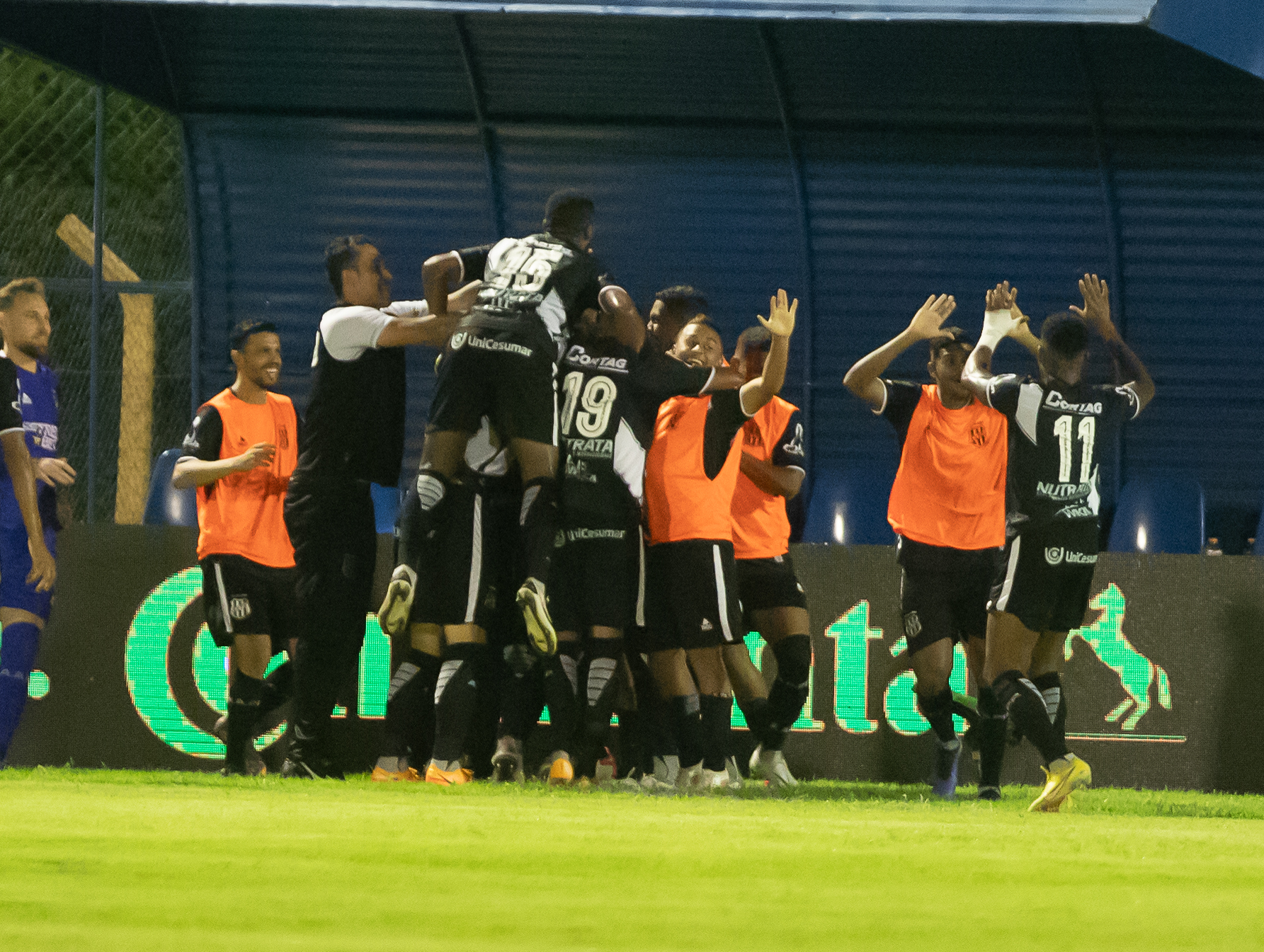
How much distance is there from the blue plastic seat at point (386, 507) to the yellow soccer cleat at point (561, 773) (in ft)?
11.5

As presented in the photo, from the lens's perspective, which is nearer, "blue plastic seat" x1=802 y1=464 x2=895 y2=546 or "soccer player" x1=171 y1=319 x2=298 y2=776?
"soccer player" x1=171 y1=319 x2=298 y2=776

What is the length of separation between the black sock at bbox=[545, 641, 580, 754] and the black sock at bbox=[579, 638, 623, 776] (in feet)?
0.31

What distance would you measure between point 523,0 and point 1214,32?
3164 mm

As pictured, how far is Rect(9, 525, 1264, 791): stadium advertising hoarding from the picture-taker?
868 cm

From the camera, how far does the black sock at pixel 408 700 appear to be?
7.56 m

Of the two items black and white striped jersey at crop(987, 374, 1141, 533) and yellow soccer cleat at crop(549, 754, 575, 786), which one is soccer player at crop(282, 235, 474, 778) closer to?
yellow soccer cleat at crop(549, 754, 575, 786)

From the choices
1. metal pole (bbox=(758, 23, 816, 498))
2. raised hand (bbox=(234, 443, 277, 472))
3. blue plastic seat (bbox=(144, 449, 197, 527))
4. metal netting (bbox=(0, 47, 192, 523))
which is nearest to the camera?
raised hand (bbox=(234, 443, 277, 472))

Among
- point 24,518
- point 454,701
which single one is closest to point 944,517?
point 454,701

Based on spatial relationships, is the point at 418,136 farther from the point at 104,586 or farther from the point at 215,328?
the point at 104,586

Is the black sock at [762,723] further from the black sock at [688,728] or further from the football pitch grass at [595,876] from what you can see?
the football pitch grass at [595,876]

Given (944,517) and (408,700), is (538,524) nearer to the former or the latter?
(408,700)

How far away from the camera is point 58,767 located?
8625 millimetres

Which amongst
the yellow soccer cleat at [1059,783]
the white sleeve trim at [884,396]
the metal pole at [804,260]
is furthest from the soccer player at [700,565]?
the metal pole at [804,260]

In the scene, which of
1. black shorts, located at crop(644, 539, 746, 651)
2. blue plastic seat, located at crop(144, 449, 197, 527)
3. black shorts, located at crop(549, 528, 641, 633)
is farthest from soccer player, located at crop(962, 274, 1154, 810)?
blue plastic seat, located at crop(144, 449, 197, 527)
